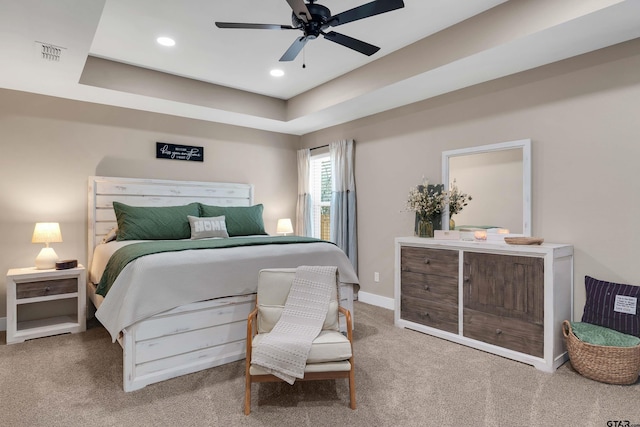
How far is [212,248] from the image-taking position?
2867 millimetres

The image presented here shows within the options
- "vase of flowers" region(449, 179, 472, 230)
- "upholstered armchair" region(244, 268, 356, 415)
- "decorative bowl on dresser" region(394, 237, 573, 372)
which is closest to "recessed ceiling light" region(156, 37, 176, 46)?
"upholstered armchair" region(244, 268, 356, 415)

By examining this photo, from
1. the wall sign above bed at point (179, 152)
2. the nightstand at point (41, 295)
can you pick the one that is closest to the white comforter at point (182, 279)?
the nightstand at point (41, 295)

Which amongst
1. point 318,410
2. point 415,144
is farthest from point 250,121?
point 318,410

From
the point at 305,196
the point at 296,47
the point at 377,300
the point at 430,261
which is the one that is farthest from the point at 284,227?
the point at 296,47

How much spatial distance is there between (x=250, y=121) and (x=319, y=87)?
3.78ft

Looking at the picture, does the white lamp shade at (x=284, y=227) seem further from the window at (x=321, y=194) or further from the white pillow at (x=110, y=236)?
the white pillow at (x=110, y=236)

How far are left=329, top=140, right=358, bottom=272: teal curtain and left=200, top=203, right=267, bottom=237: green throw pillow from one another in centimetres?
111

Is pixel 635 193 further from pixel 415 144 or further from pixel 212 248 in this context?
pixel 212 248

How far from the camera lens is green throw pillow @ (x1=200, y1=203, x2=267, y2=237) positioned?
422cm

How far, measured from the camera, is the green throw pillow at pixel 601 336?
2.38 meters

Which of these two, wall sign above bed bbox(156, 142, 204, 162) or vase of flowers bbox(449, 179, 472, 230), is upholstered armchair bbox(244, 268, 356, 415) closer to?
vase of flowers bbox(449, 179, 472, 230)

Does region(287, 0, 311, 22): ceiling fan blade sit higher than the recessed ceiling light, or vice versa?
the recessed ceiling light

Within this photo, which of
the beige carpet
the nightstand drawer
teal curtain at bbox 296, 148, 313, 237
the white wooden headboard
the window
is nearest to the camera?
the beige carpet

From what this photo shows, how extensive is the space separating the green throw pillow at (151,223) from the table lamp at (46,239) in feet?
1.80
